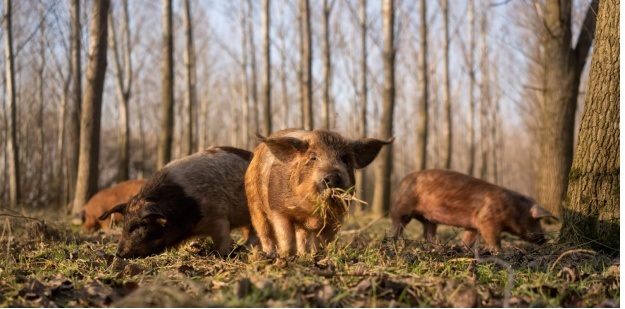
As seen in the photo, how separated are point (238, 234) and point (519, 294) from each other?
21.7 feet

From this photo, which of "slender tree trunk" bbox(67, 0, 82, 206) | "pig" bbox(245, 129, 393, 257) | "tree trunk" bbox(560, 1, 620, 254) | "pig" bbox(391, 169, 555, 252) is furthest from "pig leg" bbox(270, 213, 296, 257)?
"slender tree trunk" bbox(67, 0, 82, 206)

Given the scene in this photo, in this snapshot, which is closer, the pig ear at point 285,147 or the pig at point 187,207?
the pig ear at point 285,147

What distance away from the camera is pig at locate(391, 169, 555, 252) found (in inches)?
395

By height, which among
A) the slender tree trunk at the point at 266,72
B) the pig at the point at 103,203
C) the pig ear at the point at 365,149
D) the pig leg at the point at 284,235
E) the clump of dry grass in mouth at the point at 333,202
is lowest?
the pig at the point at 103,203

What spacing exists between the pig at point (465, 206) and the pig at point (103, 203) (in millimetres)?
4955

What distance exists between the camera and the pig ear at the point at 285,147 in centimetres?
556

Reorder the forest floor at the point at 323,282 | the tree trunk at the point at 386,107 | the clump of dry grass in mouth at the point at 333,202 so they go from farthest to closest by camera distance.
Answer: the tree trunk at the point at 386,107
the clump of dry grass in mouth at the point at 333,202
the forest floor at the point at 323,282

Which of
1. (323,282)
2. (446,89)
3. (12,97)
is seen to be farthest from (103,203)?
(446,89)

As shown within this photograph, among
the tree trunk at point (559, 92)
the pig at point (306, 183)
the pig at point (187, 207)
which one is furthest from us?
the tree trunk at point (559, 92)

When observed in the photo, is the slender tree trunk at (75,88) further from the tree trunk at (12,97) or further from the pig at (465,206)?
the pig at (465,206)

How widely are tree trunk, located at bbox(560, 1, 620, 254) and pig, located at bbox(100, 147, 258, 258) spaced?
11.7 feet

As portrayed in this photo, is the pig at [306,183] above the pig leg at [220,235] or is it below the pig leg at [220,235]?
above

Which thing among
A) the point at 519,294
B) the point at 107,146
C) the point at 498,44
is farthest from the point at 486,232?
the point at 107,146

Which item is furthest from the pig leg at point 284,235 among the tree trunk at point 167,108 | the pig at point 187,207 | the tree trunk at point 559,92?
the tree trunk at point 167,108
